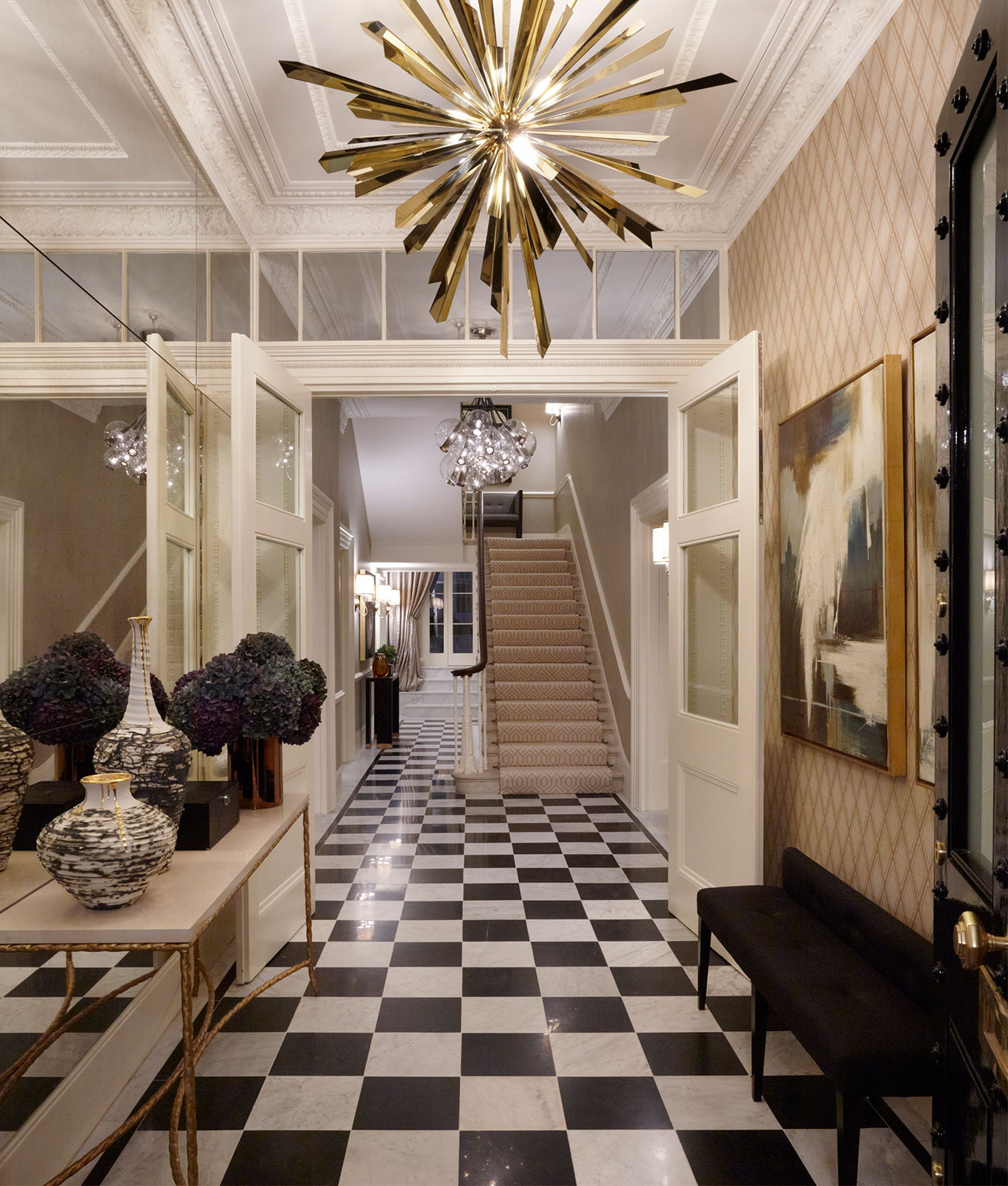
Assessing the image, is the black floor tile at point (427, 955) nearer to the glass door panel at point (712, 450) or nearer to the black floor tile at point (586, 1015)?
the black floor tile at point (586, 1015)

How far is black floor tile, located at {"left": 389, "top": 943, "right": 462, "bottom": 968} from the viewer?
314cm

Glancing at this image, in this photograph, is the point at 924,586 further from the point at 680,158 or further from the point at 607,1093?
the point at 680,158

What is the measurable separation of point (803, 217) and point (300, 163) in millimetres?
2077

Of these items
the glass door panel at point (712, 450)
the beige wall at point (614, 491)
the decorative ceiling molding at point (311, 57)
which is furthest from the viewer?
the beige wall at point (614, 491)

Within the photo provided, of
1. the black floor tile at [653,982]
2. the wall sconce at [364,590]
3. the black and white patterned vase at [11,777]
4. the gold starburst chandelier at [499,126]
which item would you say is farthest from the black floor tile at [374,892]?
the wall sconce at [364,590]

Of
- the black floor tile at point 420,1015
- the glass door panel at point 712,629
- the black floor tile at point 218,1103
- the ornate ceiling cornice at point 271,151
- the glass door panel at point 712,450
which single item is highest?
the ornate ceiling cornice at point 271,151

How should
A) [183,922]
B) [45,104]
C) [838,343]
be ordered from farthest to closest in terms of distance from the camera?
[838,343] → [45,104] → [183,922]

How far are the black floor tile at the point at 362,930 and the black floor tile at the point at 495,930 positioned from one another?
0.33 m

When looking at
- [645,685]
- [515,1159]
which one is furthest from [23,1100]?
[645,685]

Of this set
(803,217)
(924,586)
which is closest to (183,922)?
(924,586)

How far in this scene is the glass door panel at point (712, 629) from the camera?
129 inches

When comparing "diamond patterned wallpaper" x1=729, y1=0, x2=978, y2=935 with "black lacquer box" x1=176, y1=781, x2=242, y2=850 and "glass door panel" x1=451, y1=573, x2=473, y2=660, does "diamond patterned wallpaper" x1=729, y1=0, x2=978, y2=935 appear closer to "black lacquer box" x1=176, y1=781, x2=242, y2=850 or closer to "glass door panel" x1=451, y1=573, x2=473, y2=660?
"black lacquer box" x1=176, y1=781, x2=242, y2=850

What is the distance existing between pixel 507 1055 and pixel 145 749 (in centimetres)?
150

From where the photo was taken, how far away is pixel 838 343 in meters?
2.71
